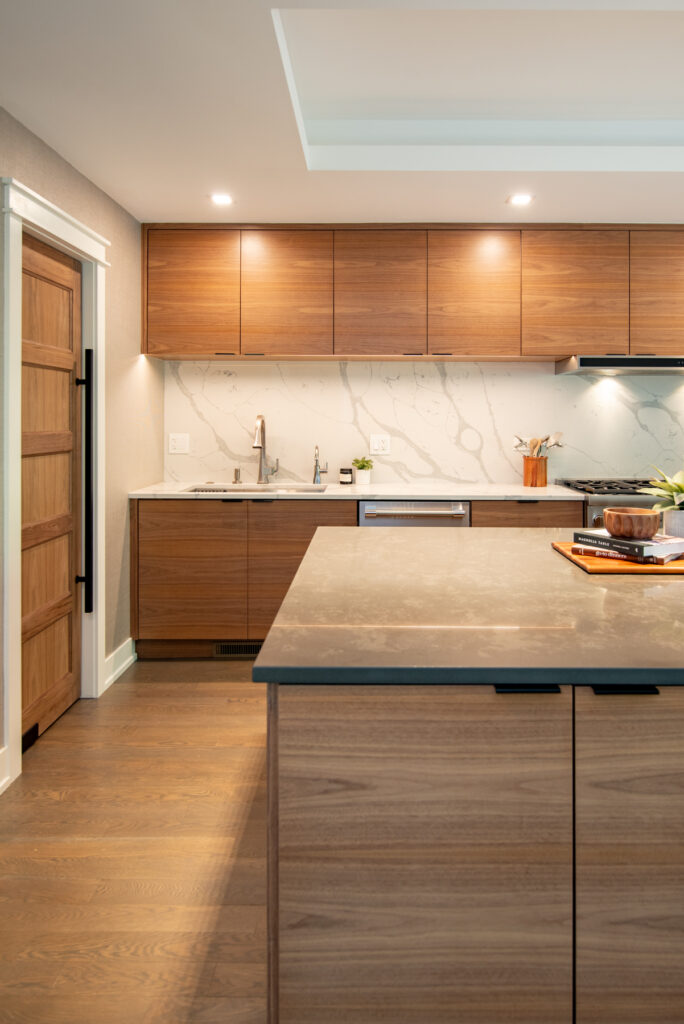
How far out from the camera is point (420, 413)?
4594 millimetres

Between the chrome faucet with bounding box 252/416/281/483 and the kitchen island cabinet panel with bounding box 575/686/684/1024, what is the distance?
134 inches

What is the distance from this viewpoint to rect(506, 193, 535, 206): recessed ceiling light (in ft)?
12.1

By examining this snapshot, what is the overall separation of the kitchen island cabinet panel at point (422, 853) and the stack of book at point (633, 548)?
2.97 ft

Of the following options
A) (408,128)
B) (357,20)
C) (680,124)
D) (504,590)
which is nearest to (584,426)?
(680,124)

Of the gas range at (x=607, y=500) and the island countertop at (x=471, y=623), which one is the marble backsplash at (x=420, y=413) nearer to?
the gas range at (x=607, y=500)

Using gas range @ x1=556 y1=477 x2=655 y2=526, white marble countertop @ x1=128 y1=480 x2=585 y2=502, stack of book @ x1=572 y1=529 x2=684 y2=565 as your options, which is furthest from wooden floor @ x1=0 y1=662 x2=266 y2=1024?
gas range @ x1=556 y1=477 x2=655 y2=526

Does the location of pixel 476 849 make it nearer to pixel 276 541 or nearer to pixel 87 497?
pixel 87 497

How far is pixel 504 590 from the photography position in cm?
166

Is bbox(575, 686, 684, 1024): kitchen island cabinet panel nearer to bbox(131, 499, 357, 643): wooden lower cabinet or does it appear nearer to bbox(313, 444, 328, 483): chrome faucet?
bbox(131, 499, 357, 643): wooden lower cabinet

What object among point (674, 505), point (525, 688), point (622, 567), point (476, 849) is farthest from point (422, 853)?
point (674, 505)

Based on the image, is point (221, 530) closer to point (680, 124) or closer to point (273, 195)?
point (273, 195)

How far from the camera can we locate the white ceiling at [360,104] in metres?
2.21

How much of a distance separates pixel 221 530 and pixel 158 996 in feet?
8.41

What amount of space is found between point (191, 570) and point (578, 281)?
2.64m
